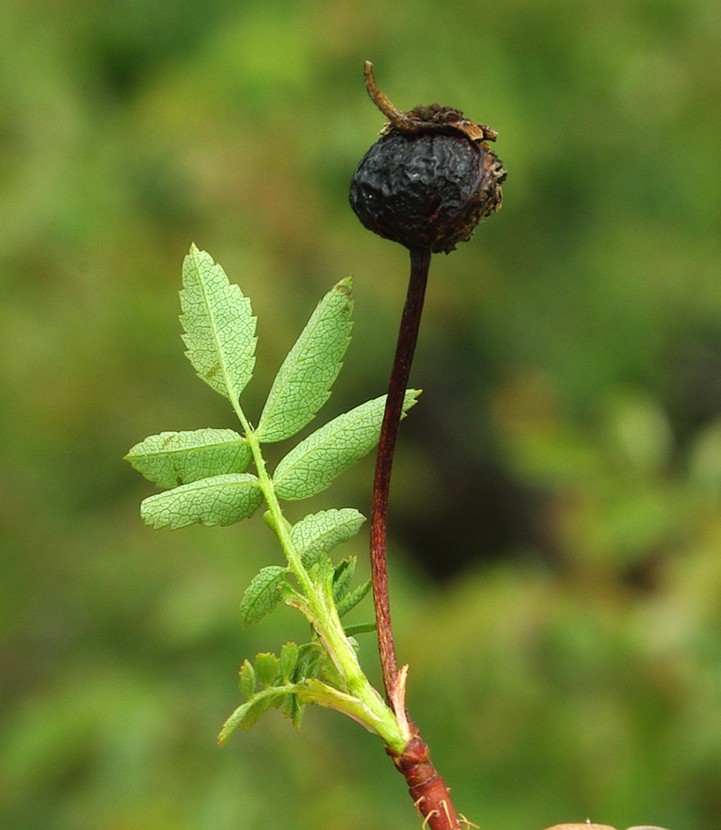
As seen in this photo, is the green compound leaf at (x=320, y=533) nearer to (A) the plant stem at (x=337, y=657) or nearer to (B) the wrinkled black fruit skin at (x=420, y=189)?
(A) the plant stem at (x=337, y=657)

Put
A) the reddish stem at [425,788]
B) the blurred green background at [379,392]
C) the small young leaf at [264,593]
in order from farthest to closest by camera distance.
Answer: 1. the blurred green background at [379,392]
2. the small young leaf at [264,593]
3. the reddish stem at [425,788]

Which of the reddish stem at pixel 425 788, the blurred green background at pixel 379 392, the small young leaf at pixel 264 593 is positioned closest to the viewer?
the reddish stem at pixel 425 788

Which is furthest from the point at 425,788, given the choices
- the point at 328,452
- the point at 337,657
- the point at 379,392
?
the point at 379,392

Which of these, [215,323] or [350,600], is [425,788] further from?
[215,323]

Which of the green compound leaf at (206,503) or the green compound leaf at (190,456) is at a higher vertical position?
the green compound leaf at (190,456)

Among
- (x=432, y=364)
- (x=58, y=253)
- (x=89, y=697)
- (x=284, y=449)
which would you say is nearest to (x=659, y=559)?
(x=89, y=697)

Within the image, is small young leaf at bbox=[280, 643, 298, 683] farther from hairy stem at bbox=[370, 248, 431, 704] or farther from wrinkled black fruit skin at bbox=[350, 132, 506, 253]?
wrinkled black fruit skin at bbox=[350, 132, 506, 253]

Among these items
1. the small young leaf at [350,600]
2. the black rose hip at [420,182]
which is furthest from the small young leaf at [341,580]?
the black rose hip at [420,182]
